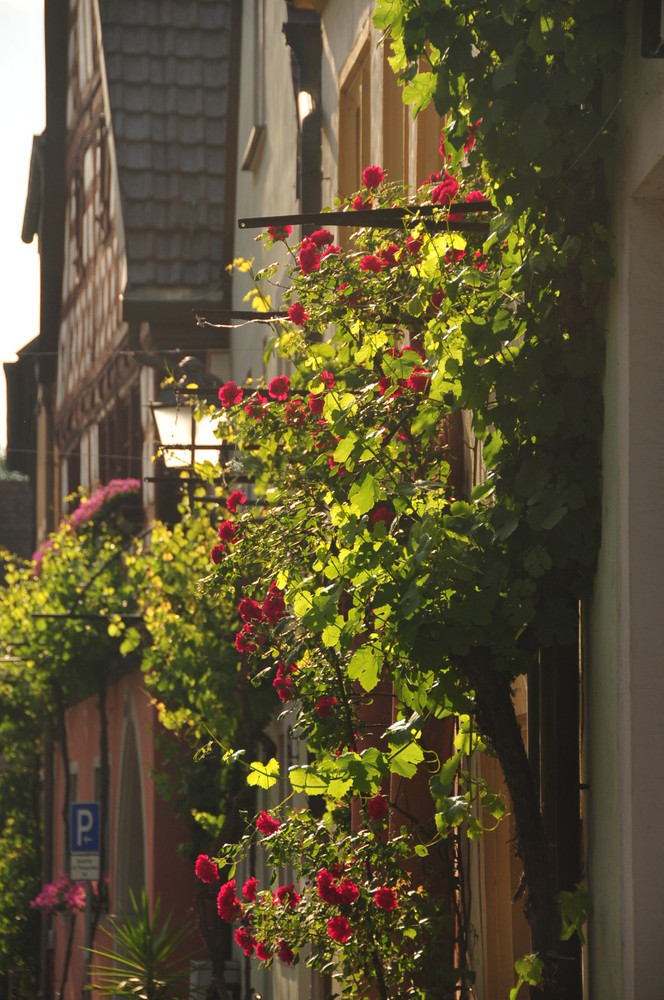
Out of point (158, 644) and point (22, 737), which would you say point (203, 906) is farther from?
point (22, 737)

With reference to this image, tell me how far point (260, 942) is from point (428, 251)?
2407 mm

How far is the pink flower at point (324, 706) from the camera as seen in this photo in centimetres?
595

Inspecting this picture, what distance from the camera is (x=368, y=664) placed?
474cm

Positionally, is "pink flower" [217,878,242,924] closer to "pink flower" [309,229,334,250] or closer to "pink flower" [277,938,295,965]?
"pink flower" [277,938,295,965]

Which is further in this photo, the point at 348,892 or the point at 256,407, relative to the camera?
the point at 256,407

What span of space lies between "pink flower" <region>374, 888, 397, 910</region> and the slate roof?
12919 millimetres

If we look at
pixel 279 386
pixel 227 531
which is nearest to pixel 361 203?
pixel 279 386

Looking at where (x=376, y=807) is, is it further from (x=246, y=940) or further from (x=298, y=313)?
(x=298, y=313)

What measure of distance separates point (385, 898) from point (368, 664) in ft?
3.18

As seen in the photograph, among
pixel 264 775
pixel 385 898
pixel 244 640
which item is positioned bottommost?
pixel 385 898

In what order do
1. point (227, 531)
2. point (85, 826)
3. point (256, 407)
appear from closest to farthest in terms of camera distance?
point (227, 531) < point (256, 407) < point (85, 826)

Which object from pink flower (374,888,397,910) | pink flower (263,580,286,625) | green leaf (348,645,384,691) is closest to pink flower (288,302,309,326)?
pink flower (263,580,286,625)

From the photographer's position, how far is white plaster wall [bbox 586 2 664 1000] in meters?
4.16

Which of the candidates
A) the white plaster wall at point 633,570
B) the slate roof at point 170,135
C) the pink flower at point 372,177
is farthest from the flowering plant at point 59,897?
the white plaster wall at point 633,570
